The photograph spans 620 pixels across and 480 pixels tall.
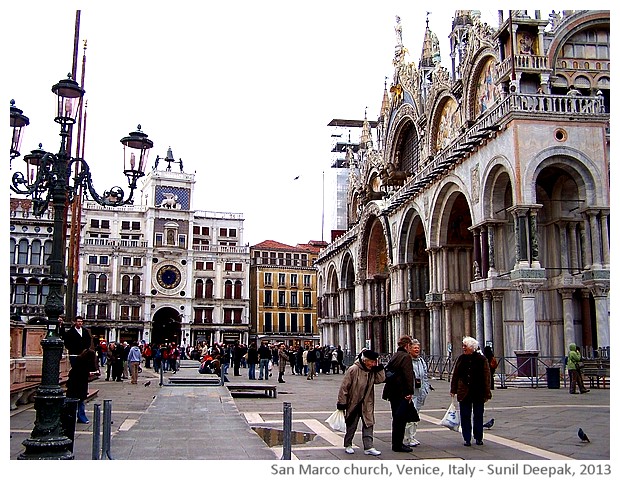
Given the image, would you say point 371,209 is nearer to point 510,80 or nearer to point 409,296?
point 409,296

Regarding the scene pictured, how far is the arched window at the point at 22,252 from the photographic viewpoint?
163 feet

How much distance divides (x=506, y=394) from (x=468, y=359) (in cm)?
888

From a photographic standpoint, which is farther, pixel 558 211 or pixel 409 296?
pixel 409 296

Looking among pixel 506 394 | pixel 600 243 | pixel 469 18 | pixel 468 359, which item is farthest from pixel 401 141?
pixel 468 359

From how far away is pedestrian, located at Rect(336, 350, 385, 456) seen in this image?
8805 millimetres

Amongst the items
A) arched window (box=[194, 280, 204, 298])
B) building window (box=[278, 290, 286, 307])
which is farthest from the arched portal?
building window (box=[278, 290, 286, 307])

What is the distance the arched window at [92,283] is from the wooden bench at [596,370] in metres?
51.4

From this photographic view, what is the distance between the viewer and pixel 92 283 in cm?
6253

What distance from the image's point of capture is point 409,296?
30.8m

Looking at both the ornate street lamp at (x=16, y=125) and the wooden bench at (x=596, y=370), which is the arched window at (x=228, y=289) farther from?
the ornate street lamp at (x=16, y=125)

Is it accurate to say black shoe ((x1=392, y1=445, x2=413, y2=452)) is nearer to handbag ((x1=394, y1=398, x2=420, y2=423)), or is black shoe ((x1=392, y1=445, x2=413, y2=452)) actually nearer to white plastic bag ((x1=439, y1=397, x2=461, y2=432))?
handbag ((x1=394, y1=398, x2=420, y2=423))

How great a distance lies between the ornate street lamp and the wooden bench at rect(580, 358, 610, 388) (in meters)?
14.5

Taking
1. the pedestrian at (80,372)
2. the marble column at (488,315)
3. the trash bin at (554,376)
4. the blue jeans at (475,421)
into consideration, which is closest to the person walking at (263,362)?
the marble column at (488,315)

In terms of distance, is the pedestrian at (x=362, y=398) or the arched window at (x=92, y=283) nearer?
the pedestrian at (x=362, y=398)
